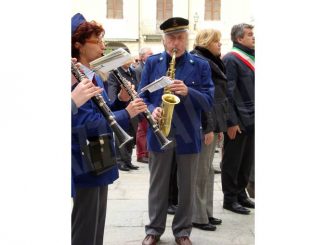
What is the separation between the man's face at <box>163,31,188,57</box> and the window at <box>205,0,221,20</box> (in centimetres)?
1895

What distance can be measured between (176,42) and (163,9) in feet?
63.8

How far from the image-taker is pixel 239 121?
5172 mm

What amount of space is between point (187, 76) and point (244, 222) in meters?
1.69

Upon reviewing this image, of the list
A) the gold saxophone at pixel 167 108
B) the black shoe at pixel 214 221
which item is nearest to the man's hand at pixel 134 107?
the gold saxophone at pixel 167 108

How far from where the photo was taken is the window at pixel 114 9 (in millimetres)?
22734

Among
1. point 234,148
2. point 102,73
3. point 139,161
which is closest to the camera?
point 102,73

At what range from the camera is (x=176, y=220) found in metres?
4.15

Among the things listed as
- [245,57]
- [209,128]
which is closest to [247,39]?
[245,57]

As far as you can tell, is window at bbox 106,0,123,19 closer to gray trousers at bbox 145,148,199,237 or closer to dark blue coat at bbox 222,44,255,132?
dark blue coat at bbox 222,44,255,132

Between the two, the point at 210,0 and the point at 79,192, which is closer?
the point at 79,192

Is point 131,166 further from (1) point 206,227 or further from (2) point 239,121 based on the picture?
(1) point 206,227
